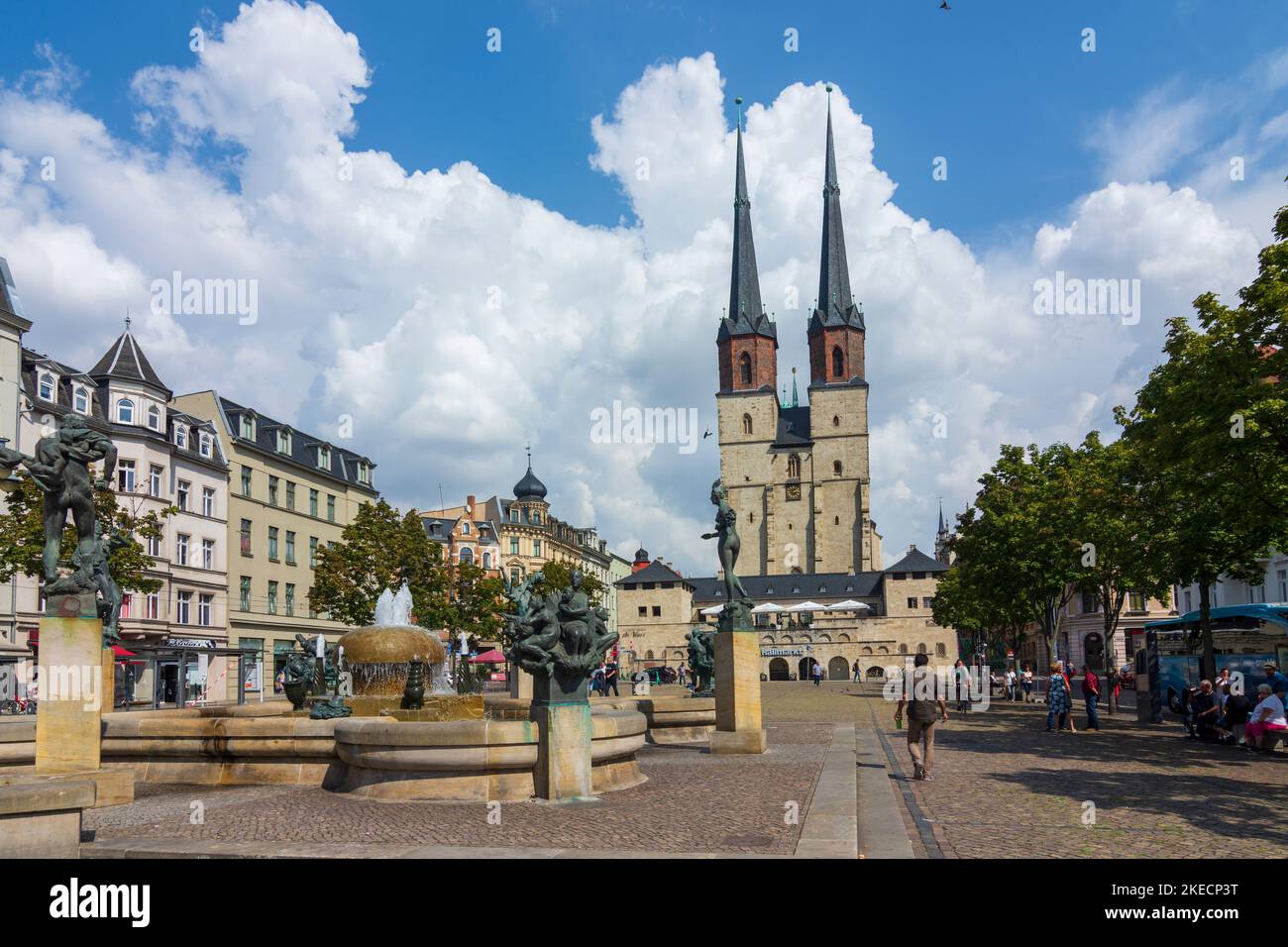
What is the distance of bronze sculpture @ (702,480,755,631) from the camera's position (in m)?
17.8

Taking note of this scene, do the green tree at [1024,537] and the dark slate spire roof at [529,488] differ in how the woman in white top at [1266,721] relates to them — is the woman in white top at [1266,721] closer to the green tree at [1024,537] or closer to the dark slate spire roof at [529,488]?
the green tree at [1024,537]

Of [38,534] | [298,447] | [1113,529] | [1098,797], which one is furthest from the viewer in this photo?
[298,447]

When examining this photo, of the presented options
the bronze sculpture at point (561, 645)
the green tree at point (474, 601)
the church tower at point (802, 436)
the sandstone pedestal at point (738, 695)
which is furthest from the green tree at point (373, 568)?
the church tower at point (802, 436)

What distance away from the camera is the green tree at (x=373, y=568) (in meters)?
44.8

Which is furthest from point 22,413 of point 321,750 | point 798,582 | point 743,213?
point 743,213

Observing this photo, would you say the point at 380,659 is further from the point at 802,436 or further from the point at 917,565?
the point at 802,436

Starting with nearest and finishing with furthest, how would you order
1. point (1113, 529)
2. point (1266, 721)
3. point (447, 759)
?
1. point (447, 759)
2. point (1266, 721)
3. point (1113, 529)

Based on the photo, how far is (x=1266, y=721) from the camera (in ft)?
61.7

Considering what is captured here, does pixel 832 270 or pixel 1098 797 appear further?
pixel 832 270

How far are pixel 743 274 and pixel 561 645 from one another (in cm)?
12540

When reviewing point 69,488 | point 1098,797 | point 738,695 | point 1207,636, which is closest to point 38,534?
point 69,488
